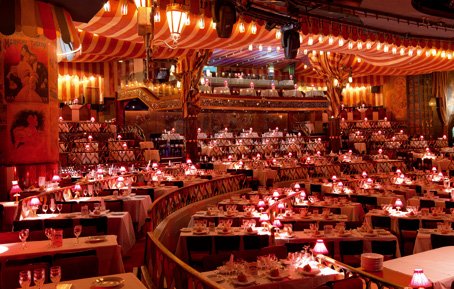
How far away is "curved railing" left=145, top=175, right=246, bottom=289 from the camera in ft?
11.2

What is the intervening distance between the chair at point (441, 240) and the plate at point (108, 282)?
15.1 feet

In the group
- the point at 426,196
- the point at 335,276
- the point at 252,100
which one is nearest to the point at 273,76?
the point at 252,100

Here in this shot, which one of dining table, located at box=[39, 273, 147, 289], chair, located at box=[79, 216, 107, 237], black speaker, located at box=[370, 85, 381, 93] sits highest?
black speaker, located at box=[370, 85, 381, 93]

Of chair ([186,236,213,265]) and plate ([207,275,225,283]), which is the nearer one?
plate ([207,275,225,283])

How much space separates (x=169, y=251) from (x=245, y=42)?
9.30m

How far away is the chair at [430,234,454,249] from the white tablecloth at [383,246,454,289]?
33.5 inches

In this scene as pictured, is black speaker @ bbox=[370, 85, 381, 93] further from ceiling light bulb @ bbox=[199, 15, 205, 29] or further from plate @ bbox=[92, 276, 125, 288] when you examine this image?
plate @ bbox=[92, 276, 125, 288]

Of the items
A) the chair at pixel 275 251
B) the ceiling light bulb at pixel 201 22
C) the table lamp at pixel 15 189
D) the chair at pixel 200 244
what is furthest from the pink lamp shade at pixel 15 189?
the ceiling light bulb at pixel 201 22

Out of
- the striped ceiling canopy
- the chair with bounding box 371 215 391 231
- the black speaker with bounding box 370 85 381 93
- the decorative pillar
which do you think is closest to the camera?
the chair with bounding box 371 215 391 231

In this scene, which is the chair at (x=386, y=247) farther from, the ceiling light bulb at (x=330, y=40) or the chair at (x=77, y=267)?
the ceiling light bulb at (x=330, y=40)

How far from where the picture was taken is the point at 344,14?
15547mm

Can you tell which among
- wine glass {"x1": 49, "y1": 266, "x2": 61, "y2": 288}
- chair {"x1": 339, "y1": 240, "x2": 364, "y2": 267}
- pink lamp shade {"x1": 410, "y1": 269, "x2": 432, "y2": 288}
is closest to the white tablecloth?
pink lamp shade {"x1": 410, "y1": 269, "x2": 432, "y2": 288}

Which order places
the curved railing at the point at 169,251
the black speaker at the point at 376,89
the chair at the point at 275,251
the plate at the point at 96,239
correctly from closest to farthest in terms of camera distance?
the curved railing at the point at 169,251
the plate at the point at 96,239
the chair at the point at 275,251
the black speaker at the point at 376,89

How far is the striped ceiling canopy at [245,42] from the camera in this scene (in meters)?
9.89
